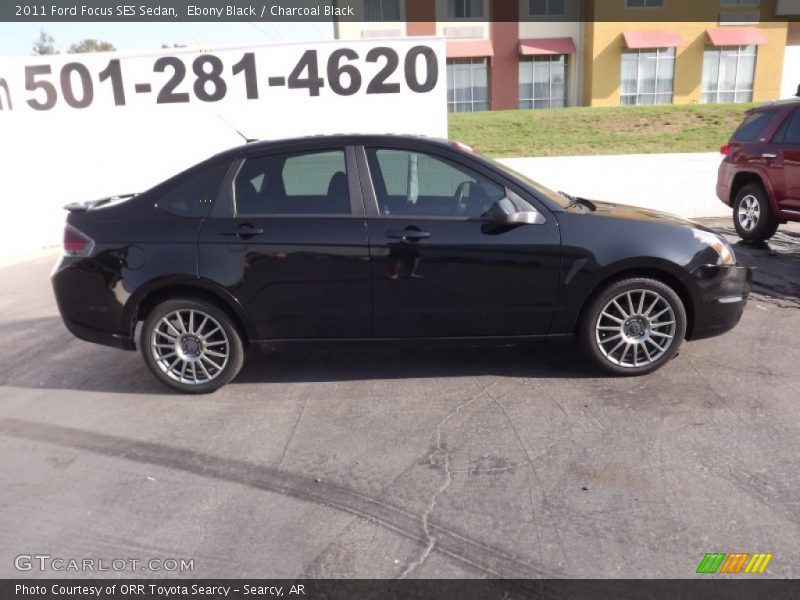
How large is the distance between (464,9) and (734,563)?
31471mm

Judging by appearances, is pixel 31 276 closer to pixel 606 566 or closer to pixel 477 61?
pixel 606 566

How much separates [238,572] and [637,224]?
328 centimetres

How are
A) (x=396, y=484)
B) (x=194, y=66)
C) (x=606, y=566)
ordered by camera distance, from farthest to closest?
(x=194, y=66) → (x=396, y=484) → (x=606, y=566)

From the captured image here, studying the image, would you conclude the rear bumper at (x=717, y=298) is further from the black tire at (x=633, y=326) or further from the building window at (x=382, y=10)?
the building window at (x=382, y=10)

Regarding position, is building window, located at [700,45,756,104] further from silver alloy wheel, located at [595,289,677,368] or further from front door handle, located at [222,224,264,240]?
front door handle, located at [222,224,264,240]

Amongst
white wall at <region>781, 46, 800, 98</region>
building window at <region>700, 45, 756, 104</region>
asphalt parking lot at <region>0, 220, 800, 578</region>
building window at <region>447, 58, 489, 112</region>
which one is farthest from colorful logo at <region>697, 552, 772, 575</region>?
white wall at <region>781, 46, 800, 98</region>

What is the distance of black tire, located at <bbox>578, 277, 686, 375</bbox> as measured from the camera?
434 centimetres

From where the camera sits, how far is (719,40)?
3030cm

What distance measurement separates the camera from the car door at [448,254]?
13.9 ft

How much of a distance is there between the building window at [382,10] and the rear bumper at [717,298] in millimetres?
28744

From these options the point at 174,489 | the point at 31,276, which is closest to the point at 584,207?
the point at 174,489

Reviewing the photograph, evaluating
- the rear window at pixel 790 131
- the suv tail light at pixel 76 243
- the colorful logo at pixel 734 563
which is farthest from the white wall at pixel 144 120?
the colorful logo at pixel 734 563

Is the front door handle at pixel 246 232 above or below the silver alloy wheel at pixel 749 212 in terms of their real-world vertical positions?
above

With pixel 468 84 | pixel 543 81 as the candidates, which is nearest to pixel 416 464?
pixel 468 84
